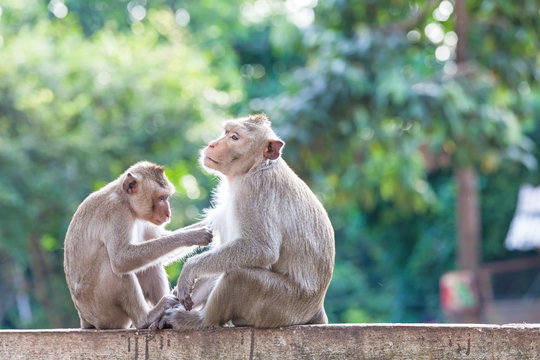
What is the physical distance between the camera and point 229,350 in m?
4.77

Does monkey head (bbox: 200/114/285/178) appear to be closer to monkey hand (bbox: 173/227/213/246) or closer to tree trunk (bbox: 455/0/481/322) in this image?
monkey hand (bbox: 173/227/213/246)

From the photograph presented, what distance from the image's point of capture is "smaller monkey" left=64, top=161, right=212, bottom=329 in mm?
4891

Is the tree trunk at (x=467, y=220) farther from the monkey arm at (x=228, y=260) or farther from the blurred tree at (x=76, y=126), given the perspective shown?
the monkey arm at (x=228, y=260)

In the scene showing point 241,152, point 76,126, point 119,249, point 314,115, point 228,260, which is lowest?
point 228,260

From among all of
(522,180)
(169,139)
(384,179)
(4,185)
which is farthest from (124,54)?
(522,180)

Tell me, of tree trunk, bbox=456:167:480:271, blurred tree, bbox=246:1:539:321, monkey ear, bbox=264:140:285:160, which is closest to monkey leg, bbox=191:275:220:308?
monkey ear, bbox=264:140:285:160

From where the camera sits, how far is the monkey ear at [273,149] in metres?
5.10

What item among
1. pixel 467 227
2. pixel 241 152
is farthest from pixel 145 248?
pixel 467 227

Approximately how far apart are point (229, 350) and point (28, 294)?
55.2 feet

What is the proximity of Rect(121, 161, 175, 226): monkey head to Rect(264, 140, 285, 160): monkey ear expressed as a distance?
1.96ft

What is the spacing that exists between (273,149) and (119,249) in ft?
3.29

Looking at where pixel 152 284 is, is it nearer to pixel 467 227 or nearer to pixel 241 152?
pixel 241 152

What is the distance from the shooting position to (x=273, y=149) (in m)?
5.12

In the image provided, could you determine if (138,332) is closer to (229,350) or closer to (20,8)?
(229,350)
